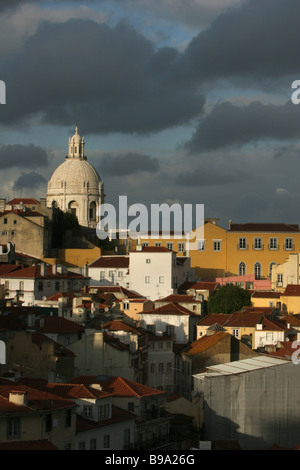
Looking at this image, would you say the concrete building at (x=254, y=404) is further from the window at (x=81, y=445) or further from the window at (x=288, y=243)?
the window at (x=288, y=243)

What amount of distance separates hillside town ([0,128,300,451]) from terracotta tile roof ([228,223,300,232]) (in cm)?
12

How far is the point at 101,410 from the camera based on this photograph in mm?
36812

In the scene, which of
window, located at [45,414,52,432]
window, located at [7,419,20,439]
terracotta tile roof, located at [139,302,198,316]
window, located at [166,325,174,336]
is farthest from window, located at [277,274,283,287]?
window, located at [7,419,20,439]

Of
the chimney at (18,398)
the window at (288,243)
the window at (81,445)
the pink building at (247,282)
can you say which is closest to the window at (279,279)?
the pink building at (247,282)

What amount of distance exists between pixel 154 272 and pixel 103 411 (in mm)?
43428

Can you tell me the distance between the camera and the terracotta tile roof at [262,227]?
96.5 meters

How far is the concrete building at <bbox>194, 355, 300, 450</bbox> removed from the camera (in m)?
45.4

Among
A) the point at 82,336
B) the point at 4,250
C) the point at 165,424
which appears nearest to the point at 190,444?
the point at 165,424

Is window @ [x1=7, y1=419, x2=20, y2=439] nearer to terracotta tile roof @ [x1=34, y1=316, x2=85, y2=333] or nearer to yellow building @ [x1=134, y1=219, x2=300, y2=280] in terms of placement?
terracotta tile roof @ [x1=34, y1=316, x2=85, y2=333]

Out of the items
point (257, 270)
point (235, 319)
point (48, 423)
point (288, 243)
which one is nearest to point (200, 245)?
point (257, 270)

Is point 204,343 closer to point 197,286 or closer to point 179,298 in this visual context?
point 179,298

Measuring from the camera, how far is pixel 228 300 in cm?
7406
